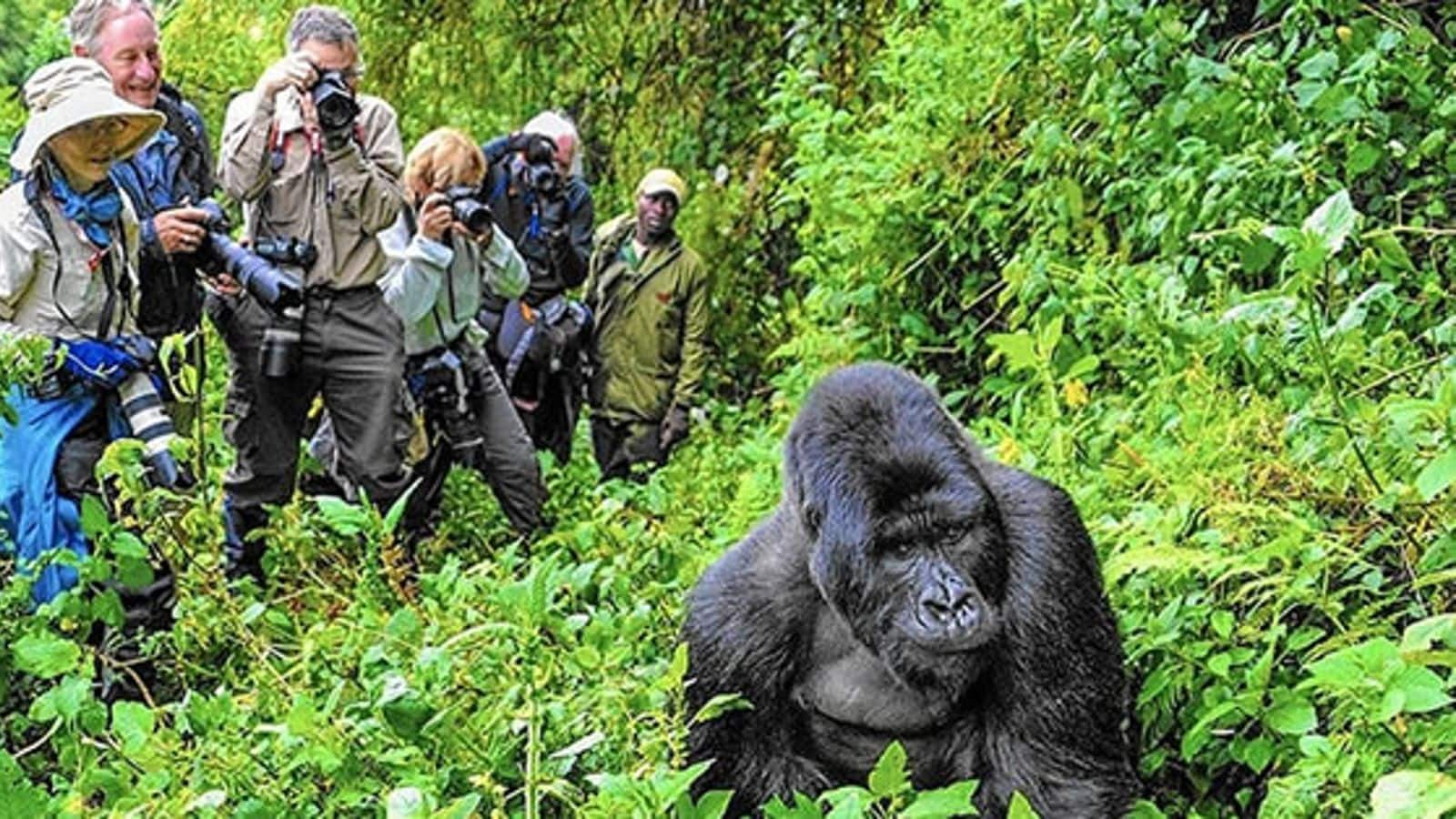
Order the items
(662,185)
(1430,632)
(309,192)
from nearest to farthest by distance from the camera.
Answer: (1430,632)
(309,192)
(662,185)

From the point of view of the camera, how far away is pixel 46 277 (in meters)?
3.61

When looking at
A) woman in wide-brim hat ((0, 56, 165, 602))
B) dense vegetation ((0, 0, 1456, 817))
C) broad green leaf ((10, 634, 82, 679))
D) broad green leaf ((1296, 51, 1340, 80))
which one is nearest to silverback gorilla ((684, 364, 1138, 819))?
dense vegetation ((0, 0, 1456, 817))

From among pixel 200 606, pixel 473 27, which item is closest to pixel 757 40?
pixel 473 27

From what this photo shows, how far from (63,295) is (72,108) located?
332 millimetres

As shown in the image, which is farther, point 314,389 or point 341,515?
point 314,389

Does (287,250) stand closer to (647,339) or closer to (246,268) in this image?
(246,268)

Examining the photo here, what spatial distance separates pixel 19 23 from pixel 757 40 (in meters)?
9.50

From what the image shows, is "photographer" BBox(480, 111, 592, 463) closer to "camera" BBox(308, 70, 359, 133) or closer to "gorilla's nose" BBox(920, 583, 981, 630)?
"camera" BBox(308, 70, 359, 133)

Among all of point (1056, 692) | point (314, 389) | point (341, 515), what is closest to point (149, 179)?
point (314, 389)

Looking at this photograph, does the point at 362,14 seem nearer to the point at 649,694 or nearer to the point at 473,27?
the point at 473,27

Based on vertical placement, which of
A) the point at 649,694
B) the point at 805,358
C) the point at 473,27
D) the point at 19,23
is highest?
the point at 649,694

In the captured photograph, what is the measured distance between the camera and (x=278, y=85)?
14.6 feet

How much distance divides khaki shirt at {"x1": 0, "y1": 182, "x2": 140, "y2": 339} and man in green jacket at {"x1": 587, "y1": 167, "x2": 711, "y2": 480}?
3082 millimetres

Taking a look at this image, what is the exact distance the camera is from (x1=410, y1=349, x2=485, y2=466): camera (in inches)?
205
